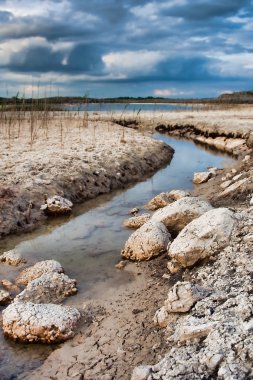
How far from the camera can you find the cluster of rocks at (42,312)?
16.7 feet

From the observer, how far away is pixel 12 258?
7.42m

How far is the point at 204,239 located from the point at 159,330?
1704mm

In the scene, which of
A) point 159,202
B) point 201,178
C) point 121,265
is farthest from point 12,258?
point 201,178

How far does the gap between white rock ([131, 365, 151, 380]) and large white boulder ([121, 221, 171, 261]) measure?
121 inches

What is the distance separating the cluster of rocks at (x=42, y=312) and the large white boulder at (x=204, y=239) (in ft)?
5.07

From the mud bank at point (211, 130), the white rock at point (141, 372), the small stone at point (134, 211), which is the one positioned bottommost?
the white rock at point (141, 372)

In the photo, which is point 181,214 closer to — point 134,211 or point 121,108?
point 134,211

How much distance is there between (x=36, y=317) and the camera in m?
5.18

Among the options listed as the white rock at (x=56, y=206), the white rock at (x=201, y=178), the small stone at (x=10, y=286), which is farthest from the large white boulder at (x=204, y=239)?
the white rock at (x=201, y=178)

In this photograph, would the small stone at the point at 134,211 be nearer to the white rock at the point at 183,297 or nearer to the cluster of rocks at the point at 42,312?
the cluster of rocks at the point at 42,312

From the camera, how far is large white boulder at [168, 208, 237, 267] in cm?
626

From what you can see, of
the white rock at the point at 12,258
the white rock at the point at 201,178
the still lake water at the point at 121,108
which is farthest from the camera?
the still lake water at the point at 121,108

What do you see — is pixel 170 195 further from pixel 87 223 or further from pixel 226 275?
pixel 226 275

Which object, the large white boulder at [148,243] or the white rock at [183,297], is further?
the large white boulder at [148,243]
